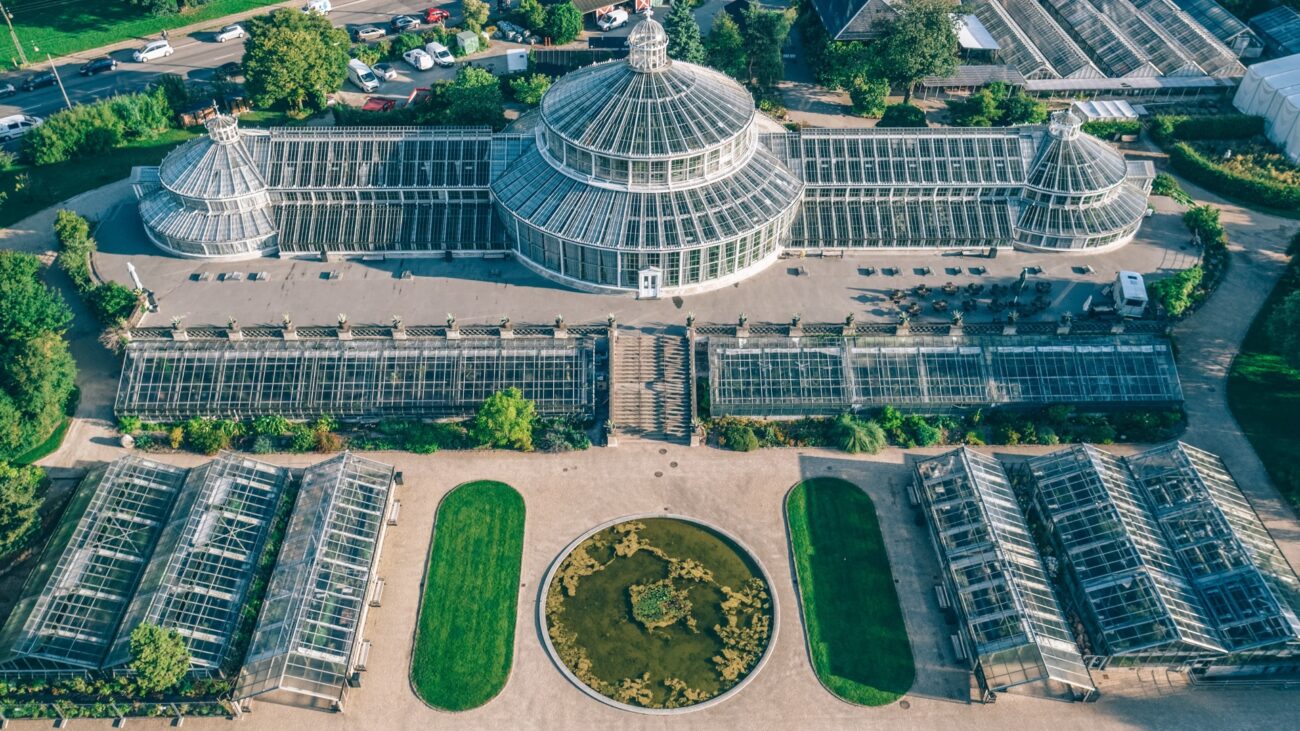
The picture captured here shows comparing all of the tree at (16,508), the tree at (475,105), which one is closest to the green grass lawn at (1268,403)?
the tree at (475,105)

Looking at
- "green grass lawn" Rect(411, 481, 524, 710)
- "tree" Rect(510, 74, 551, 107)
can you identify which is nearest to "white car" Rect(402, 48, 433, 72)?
"tree" Rect(510, 74, 551, 107)

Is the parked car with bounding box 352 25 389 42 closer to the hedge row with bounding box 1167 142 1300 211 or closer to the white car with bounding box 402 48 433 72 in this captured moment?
the white car with bounding box 402 48 433 72

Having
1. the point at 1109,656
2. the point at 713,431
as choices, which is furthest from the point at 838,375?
the point at 1109,656

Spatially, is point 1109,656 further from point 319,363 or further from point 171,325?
point 171,325

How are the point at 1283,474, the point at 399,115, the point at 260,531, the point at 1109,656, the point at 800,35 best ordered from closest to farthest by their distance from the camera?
the point at 1109,656
the point at 260,531
the point at 1283,474
the point at 399,115
the point at 800,35

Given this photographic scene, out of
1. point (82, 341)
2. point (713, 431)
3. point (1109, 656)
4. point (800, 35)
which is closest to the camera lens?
point (1109, 656)

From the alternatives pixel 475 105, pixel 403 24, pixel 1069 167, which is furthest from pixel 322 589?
pixel 403 24

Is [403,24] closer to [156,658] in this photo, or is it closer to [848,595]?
[156,658]
